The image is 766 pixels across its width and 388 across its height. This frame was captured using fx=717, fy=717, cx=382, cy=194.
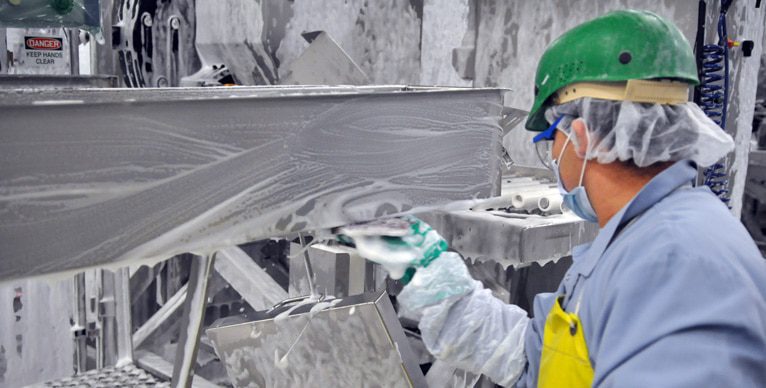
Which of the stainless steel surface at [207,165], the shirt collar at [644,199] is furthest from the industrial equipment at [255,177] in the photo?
the shirt collar at [644,199]

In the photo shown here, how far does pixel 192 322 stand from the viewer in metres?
1.63

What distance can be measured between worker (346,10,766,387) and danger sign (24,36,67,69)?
2.58 meters

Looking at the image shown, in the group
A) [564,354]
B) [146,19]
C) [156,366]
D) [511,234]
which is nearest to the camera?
[564,354]

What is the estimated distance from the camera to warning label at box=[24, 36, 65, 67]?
11.5 ft

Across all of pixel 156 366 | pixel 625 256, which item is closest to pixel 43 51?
pixel 156 366

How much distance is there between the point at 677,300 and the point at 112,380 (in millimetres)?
2032

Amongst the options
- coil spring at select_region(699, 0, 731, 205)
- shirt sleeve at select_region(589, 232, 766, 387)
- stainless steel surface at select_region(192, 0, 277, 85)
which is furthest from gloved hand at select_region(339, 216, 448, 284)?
coil spring at select_region(699, 0, 731, 205)

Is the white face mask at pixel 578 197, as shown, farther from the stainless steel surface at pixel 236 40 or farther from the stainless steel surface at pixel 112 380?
the stainless steel surface at pixel 236 40

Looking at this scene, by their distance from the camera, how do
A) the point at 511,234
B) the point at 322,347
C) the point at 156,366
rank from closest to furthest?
the point at 322,347 → the point at 511,234 → the point at 156,366

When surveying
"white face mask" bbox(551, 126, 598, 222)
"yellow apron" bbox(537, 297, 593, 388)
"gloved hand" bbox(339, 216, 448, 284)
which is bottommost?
"yellow apron" bbox(537, 297, 593, 388)

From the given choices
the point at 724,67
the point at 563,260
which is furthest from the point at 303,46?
the point at 724,67

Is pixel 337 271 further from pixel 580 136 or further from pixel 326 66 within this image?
pixel 580 136

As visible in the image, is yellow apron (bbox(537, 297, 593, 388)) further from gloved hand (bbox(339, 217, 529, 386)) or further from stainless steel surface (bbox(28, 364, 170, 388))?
stainless steel surface (bbox(28, 364, 170, 388))

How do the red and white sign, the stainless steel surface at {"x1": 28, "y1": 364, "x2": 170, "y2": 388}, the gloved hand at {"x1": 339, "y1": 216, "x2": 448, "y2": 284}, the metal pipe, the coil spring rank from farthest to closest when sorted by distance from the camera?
the red and white sign
the metal pipe
the coil spring
the stainless steel surface at {"x1": 28, "y1": 364, "x2": 170, "y2": 388}
the gloved hand at {"x1": 339, "y1": 216, "x2": 448, "y2": 284}
